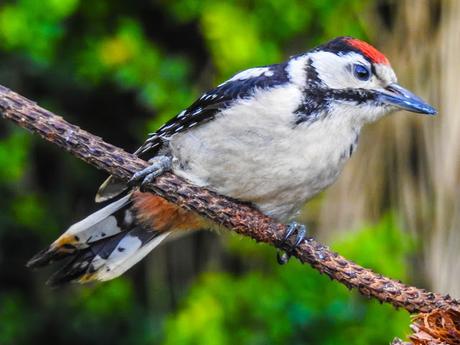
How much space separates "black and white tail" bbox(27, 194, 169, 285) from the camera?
3576mm

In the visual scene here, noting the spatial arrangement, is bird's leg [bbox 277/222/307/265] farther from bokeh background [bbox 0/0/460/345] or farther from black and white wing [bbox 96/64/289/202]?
bokeh background [bbox 0/0/460/345]

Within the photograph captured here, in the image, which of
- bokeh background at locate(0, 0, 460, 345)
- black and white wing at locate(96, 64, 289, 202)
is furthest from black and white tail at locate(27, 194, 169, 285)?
bokeh background at locate(0, 0, 460, 345)

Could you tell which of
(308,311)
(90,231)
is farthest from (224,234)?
(90,231)

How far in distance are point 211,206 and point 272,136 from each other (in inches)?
17.8

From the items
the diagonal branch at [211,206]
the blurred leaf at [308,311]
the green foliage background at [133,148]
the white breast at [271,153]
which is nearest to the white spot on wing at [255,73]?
the white breast at [271,153]

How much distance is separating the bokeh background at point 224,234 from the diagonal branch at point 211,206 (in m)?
1.29

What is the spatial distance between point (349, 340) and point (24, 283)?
1996mm

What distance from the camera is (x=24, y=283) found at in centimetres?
565

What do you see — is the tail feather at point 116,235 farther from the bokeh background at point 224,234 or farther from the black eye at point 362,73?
the black eye at point 362,73

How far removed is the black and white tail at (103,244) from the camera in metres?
3.58

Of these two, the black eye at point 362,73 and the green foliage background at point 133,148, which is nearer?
the black eye at point 362,73

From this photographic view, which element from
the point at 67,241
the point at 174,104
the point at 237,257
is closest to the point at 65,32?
the point at 174,104

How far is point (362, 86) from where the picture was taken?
11.3 ft

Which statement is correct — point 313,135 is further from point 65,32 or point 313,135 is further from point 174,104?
point 65,32
